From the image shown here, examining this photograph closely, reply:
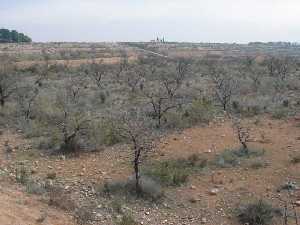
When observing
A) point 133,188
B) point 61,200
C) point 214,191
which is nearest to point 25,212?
point 61,200

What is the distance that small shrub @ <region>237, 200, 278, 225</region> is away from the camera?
992cm

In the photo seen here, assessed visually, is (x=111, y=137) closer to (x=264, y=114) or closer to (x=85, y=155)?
(x=85, y=155)

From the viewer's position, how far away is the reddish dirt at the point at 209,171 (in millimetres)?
10594

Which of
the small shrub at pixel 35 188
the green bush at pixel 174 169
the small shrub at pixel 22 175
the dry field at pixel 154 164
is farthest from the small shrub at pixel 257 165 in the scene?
the small shrub at pixel 22 175

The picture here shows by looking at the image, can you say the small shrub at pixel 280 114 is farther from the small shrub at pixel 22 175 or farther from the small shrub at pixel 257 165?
the small shrub at pixel 22 175

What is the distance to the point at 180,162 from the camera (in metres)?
13.5

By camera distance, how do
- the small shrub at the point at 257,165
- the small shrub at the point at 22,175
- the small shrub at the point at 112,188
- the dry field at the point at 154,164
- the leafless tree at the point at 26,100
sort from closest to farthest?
the dry field at the point at 154,164 → the small shrub at the point at 112,188 → the small shrub at the point at 22,175 → the small shrub at the point at 257,165 → the leafless tree at the point at 26,100

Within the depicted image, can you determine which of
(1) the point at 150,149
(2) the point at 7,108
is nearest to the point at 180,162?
(1) the point at 150,149

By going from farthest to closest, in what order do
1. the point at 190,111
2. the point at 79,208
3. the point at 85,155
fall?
the point at 190,111 < the point at 85,155 < the point at 79,208

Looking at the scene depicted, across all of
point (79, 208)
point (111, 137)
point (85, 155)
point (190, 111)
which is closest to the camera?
point (79, 208)

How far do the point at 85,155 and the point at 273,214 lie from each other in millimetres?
6615

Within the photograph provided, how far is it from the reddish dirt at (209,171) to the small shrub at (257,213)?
0.24 m

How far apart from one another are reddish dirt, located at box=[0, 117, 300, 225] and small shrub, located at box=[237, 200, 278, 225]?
0.80 feet

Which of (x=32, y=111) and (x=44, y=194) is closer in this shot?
(x=44, y=194)
